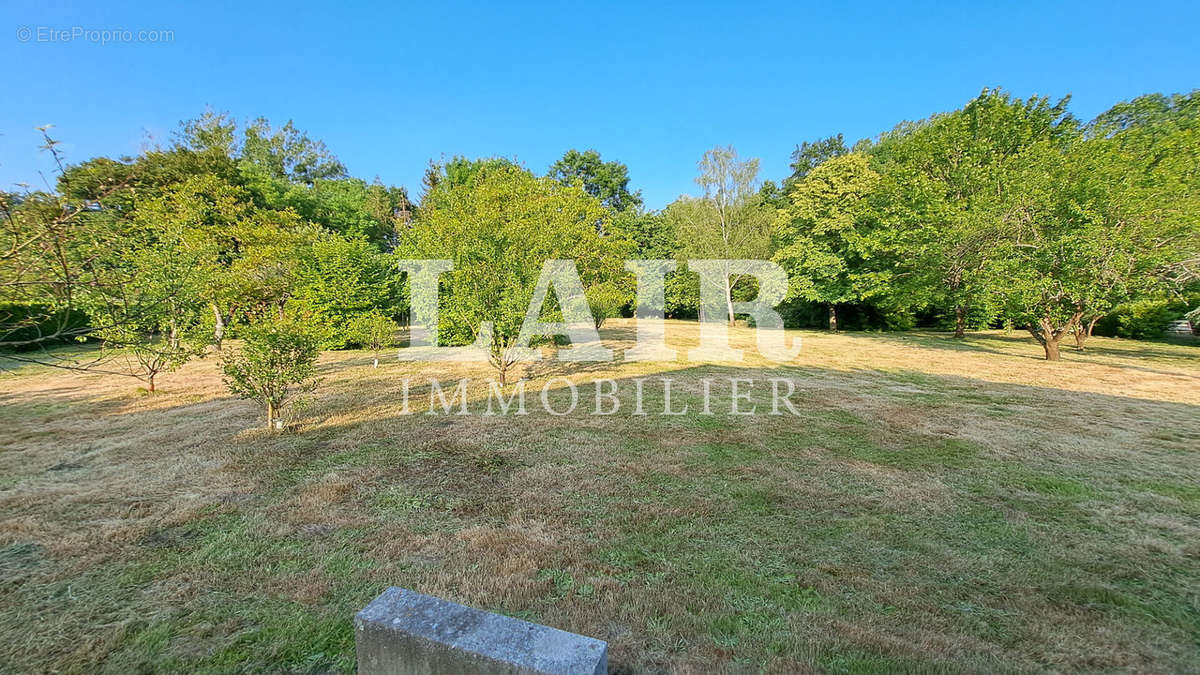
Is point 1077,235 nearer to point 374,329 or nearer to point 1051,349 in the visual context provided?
point 1051,349

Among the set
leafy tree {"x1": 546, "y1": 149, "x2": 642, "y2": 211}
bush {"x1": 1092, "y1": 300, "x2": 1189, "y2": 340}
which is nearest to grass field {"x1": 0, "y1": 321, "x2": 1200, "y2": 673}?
bush {"x1": 1092, "y1": 300, "x2": 1189, "y2": 340}

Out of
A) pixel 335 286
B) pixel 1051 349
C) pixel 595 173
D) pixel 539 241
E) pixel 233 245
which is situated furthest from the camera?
pixel 595 173

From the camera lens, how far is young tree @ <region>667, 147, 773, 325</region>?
81.0ft

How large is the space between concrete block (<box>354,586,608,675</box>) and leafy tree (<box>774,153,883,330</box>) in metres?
21.1

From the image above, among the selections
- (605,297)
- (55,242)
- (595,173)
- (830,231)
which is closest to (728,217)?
(830,231)

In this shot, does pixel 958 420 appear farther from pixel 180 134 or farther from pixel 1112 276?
pixel 180 134

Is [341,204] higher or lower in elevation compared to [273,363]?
higher

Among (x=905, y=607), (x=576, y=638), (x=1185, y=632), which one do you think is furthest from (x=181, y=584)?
(x=1185, y=632)

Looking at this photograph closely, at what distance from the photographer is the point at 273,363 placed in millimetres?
5145

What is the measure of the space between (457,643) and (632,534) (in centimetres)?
178

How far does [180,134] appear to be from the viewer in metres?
21.8

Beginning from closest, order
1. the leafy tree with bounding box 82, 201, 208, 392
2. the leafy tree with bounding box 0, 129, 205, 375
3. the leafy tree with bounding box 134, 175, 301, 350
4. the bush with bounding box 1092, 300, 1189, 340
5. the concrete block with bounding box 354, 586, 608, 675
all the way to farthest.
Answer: the concrete block with bounding box 354, 586, 608, 675
the leafy tree with bounding box 0, 129, 205, 375
the leafy tree with bounding box 82, 201, 208, 392
the leafy tree with bounding box 134, 175, 301, 350
the bush with bounding box 1092, 300, 1189, 340

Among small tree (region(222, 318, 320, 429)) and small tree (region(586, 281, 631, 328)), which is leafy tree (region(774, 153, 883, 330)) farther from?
small tree (region(222, 318, 320, 429))

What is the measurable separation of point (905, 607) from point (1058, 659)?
0.57 meters
